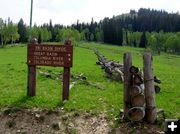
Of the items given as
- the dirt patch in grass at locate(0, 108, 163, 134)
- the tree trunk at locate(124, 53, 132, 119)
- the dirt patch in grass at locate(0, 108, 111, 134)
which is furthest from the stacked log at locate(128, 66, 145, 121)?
the dirt patch in grass at locate(0, 108, 111, 134)

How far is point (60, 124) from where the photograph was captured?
12.9 metres

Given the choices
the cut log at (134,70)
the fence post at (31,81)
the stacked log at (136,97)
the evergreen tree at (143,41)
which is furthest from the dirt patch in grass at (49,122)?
the evergreen tree at (143,41)

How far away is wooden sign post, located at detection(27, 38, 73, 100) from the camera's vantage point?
15.6m

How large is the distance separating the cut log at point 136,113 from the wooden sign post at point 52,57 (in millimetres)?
4117

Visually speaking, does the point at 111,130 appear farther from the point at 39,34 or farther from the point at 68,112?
the point at 39,34

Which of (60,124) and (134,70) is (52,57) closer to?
(60,124)

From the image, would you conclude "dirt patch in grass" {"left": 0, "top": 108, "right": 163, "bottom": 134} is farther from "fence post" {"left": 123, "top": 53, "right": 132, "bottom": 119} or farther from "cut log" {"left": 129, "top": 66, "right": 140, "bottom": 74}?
"cut log" {"left": 129, "top": 66, "right": 140, "bottom": 74}

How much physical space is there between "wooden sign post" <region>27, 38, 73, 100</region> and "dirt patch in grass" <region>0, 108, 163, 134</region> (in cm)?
205

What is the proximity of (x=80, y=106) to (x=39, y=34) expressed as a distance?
12504cm

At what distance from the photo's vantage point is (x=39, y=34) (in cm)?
13762

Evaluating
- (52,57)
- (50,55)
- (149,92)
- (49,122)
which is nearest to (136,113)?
(149,92)

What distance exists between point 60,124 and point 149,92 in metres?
3.12

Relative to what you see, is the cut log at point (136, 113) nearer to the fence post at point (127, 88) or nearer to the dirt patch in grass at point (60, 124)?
the dirt patch in grass at point (60, 124)

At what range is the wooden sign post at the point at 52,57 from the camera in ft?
51.1
